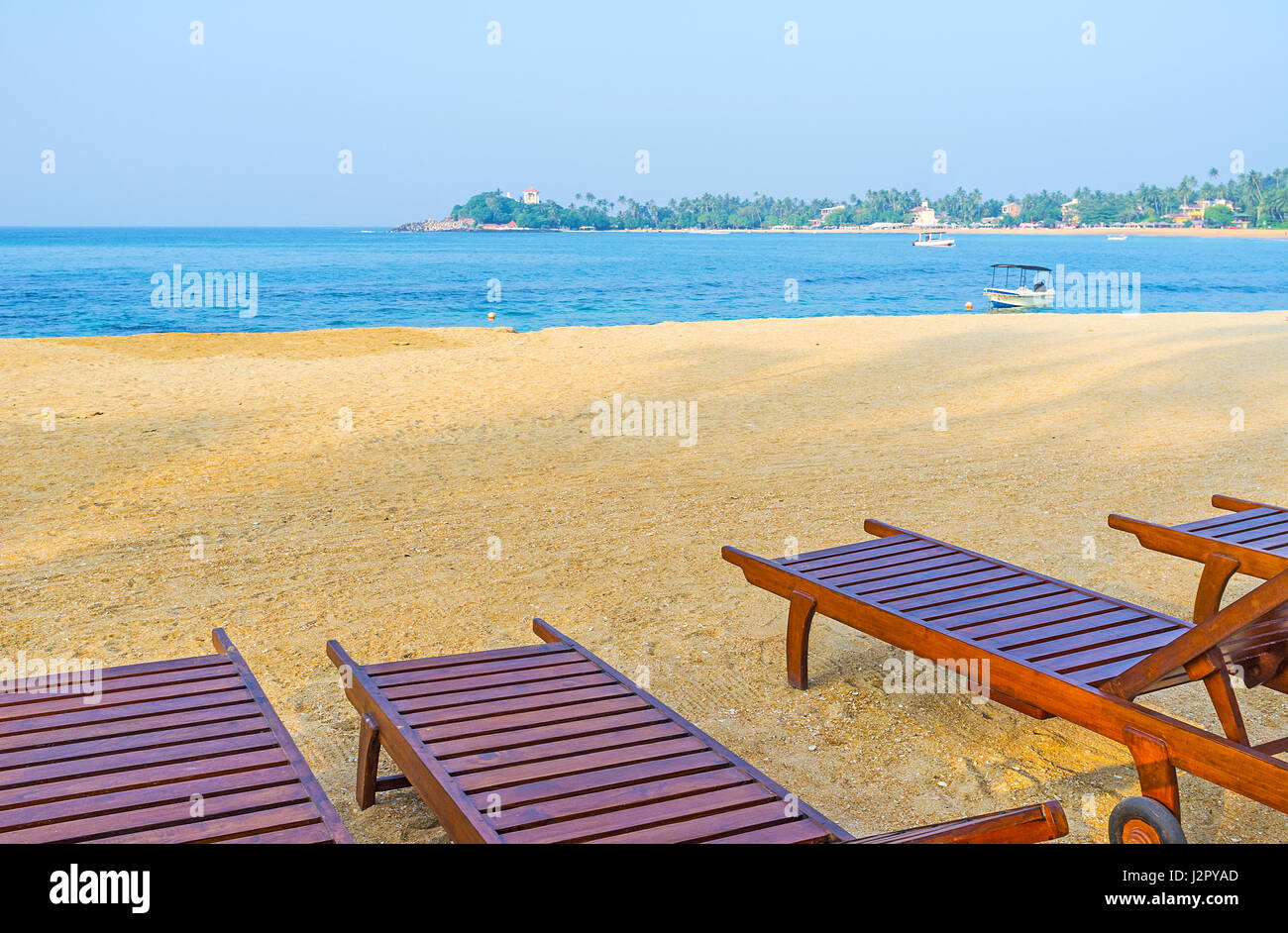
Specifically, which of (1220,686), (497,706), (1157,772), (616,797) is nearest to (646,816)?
(616,797)

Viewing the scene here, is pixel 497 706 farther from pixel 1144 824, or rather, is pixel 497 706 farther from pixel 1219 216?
pixel 1219 216

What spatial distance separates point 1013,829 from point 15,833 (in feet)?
7.48

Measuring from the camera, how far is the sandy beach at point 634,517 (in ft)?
13.1

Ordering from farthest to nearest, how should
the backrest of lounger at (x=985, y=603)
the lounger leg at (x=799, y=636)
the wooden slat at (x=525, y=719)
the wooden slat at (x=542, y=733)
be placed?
the lounger leg at (x=799, y=636) < the backrest of lounger at (x=985, y=603) < the wooden slat at (x=525, y=719) < the wooden slat at (x=542, y=733)

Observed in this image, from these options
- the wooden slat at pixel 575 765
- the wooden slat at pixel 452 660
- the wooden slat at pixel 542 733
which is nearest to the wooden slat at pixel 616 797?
the wooden slat at pixel 575 765

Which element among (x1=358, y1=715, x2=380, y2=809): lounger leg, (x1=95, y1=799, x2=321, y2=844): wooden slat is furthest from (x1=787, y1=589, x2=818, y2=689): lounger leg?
(x1=95, y1=799, x2=321, y2=844): wooden slat

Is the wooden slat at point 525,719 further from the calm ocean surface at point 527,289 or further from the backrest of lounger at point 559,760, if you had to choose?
the calm ocean surface at point 527,289

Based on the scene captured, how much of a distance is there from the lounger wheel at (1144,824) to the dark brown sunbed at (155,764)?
219cm

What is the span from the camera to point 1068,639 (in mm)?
3750

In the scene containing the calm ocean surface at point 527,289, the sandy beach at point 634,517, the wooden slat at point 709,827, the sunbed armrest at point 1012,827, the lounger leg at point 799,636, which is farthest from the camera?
the calm ocean surface at point 527,289

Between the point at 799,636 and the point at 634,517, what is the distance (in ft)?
8.70
